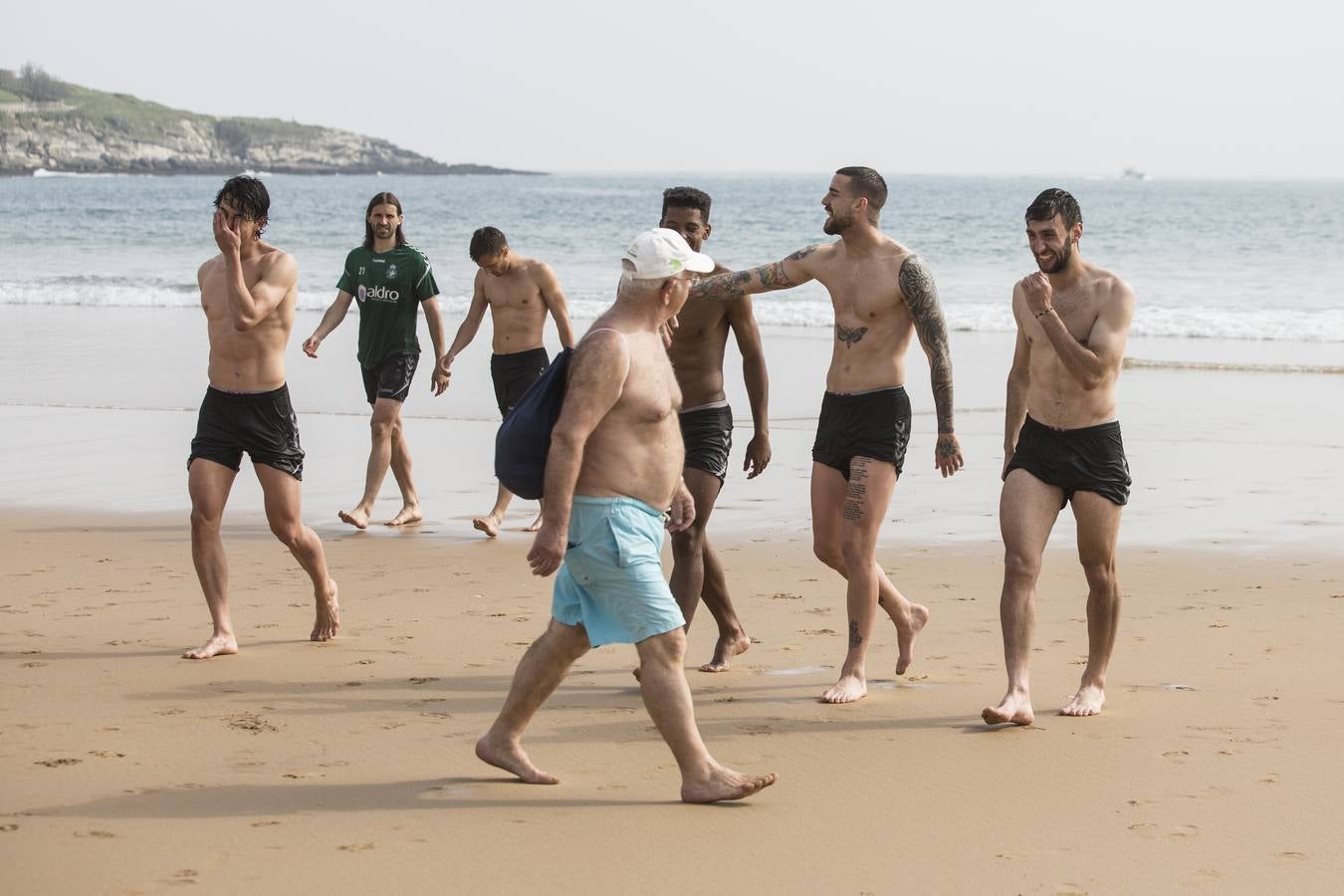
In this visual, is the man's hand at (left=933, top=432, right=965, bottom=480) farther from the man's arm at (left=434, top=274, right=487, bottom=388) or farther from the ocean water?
the ocean water

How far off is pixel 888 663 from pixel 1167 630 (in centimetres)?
140

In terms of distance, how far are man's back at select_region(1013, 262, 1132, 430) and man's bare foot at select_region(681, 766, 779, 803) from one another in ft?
6.07

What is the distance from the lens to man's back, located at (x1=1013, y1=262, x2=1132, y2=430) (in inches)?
221

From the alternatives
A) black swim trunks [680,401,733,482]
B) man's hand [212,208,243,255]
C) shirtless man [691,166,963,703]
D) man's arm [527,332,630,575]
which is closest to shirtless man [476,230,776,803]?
man's arm [527,332,630,575]

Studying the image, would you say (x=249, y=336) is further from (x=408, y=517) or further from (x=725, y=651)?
(x=408, y=517)

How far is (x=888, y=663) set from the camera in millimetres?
6633

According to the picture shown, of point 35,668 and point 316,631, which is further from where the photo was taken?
point 316,631

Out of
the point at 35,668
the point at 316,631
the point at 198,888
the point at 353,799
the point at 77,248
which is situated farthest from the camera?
the point at 77,248

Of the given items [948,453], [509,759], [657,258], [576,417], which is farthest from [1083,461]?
[509,759]

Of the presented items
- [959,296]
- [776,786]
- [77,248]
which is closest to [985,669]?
[776,786]

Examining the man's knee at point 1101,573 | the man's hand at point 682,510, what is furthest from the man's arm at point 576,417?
the man's knee at point 1101,573

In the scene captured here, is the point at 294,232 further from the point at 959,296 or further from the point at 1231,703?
the point at 1231,703

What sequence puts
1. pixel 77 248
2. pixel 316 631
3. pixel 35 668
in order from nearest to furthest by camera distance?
pixel 35 668, pixel 316 631, pixel 77 248

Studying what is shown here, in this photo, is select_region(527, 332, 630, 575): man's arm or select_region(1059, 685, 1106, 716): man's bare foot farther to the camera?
select_region(1059, 685, 1106, 716): man's bare foot
